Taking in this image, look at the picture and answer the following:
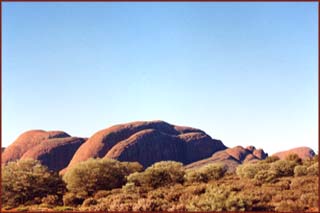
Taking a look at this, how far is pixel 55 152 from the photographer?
310 feet

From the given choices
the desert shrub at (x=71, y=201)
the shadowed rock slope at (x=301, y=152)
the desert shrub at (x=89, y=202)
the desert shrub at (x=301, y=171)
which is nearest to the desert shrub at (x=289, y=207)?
the desert shrub at (x=89, y=202)

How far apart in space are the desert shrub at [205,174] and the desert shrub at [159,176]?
75 centimetres

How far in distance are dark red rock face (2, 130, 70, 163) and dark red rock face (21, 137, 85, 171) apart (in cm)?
422

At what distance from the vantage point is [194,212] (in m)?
15.8

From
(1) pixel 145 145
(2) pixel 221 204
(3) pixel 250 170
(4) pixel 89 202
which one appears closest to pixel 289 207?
(2) pixel 221 204

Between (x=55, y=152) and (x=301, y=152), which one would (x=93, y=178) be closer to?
(x=55, y=152)

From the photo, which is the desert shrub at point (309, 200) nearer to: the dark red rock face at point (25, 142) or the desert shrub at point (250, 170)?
the desert shrub at point (250, 170)

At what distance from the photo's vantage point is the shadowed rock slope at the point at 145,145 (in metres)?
89.3

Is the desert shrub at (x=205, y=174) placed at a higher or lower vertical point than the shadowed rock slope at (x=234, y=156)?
higher

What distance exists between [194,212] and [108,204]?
4.77m

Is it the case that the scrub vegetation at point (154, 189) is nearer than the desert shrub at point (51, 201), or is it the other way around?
the scrub vegetation at point (154, 189)

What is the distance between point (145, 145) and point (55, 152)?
20488 mm

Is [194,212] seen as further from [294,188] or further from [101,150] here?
[101,150]

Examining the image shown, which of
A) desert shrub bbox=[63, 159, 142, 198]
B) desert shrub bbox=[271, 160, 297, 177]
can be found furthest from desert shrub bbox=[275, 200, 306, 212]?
desert shrub bbox=[271, 160, 297, 177]
